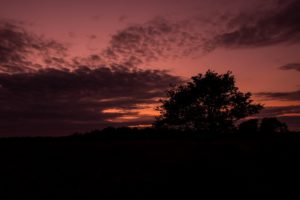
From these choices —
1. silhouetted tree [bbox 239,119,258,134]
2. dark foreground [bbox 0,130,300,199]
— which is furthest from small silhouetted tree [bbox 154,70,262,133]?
dark foreground [bbox 0,130,300,199]

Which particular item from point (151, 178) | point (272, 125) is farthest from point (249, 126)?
point (151, 178)

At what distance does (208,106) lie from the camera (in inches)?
1309

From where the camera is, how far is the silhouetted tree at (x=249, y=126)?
35.8 m

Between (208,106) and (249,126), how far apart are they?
873cm

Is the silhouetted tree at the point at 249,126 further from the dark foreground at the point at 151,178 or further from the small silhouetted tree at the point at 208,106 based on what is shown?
the dark foreground at the point at 151,178

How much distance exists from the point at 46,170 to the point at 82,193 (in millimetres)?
4999

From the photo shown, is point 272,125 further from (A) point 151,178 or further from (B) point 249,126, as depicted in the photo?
(A) point 151,178

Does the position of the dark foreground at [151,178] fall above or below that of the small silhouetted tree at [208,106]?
below

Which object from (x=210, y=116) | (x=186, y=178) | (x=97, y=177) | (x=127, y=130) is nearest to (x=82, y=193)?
(x=97, y=177)

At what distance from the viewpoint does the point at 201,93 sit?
111 feet

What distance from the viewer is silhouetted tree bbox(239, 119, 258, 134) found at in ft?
117

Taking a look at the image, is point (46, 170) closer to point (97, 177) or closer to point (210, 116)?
point (97, 177)

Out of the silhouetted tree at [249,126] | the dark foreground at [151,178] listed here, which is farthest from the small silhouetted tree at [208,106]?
the dark foreground at [151,178]

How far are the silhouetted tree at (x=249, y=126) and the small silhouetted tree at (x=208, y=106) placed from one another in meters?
3.40
